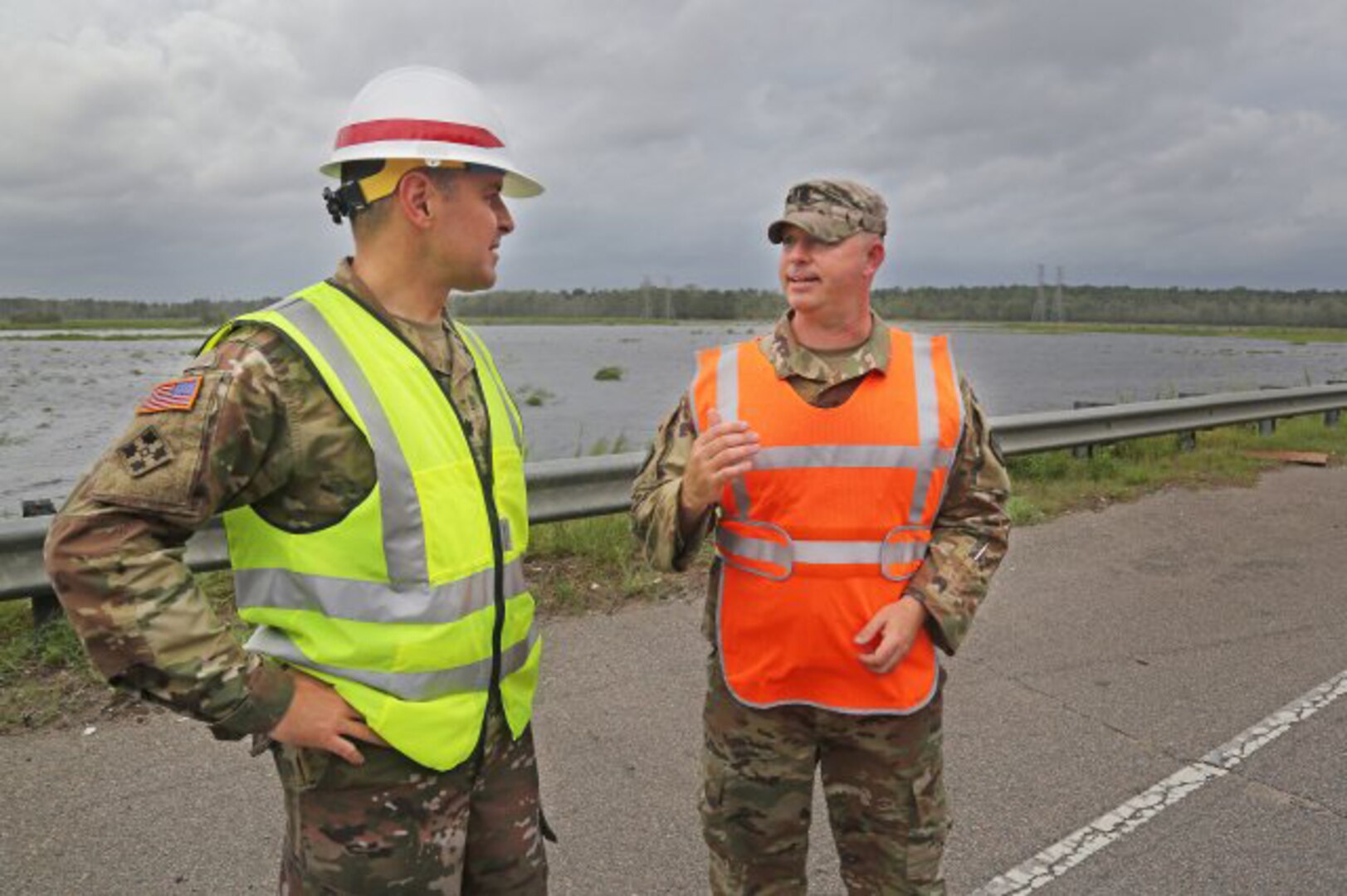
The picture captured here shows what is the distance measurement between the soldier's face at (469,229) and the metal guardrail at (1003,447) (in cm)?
285

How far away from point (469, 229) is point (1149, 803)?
2.94 m

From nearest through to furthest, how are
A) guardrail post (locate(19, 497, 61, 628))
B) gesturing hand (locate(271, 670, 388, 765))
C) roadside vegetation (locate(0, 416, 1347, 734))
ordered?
1. gesturing hand (locate(271, 670, 388, 765))
2. roadside vegetation (locate(0, 416, 1347, 734))
3. guardrail post (locate(19, 497, 61, 628))

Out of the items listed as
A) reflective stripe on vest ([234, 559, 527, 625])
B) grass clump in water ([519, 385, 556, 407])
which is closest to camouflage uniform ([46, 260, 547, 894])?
reflective stripe on vest ([234, 559, 527, 625])

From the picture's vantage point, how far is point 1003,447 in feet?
26.2

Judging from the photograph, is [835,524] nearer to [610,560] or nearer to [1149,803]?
[1149,803]

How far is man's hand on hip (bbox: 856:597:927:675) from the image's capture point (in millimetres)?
2309

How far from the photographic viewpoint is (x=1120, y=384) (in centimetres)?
2662

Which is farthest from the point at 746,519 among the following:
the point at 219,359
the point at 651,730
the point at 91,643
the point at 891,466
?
→ the point at 651,730

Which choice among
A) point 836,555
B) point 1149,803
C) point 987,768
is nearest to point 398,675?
point 836,555

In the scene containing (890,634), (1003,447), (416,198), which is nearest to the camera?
(416,198)

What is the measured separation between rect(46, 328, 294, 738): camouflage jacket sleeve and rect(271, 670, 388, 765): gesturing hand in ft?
0.09

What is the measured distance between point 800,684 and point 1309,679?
129 inches

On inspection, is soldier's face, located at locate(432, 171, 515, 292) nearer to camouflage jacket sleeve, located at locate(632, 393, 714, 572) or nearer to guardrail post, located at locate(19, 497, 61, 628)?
camouflage jacket sleeve, located at locate(632, 393, 714, 572)

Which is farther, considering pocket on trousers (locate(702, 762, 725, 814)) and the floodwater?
the floodwater
